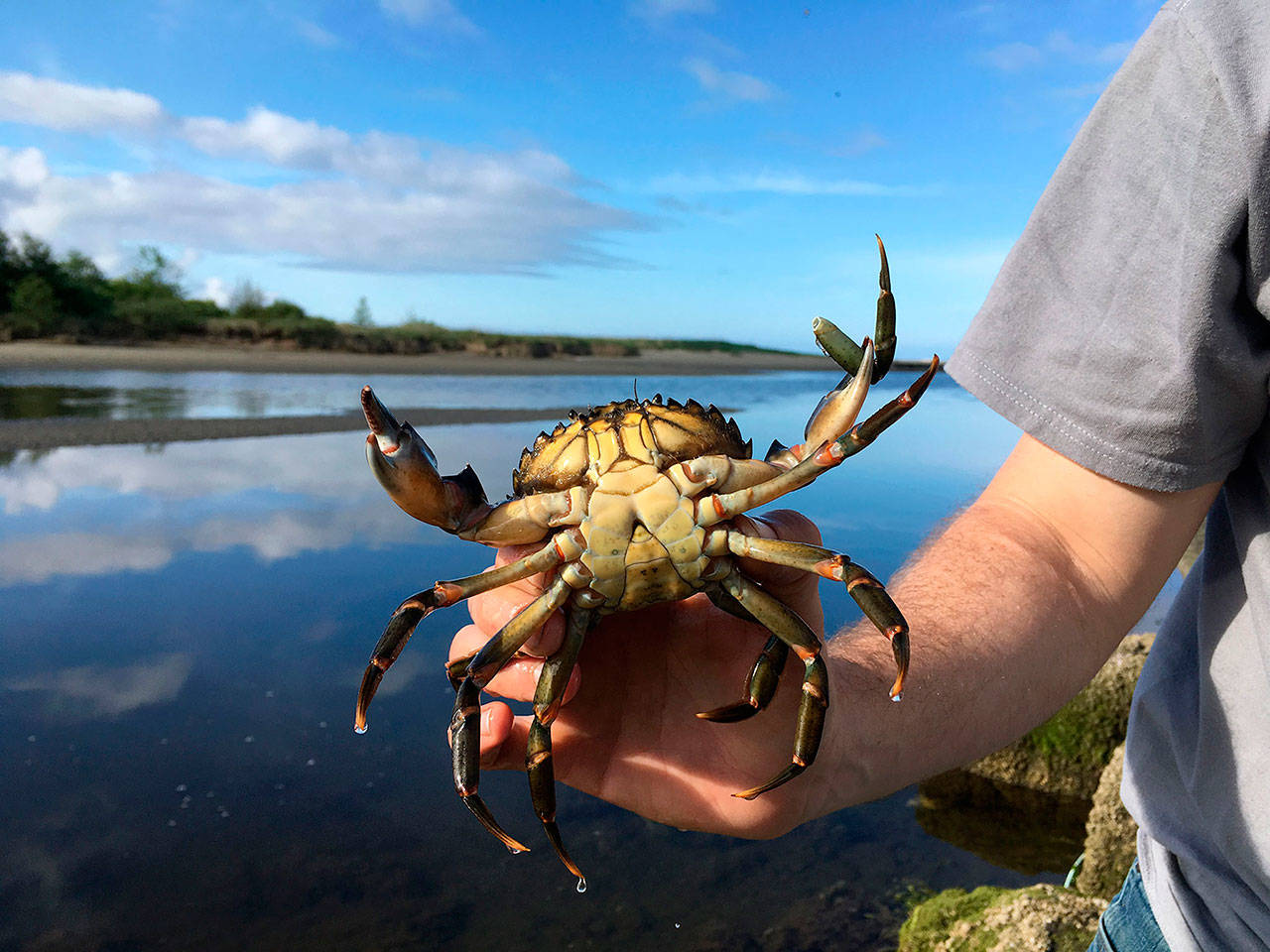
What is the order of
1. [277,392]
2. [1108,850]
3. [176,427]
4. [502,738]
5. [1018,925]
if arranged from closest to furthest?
[502,738], [1018,925], [1108,850], [176,427], [277,392]

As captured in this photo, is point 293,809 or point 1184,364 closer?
point 1184,364

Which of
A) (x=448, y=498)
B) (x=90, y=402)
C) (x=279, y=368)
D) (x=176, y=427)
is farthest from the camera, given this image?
(x=279, y=368)

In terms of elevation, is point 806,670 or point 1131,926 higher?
point 806,670

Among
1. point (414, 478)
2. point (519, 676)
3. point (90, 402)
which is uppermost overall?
point (414, 478)

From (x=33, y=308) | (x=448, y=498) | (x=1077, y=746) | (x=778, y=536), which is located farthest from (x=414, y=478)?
(x=33, y=308)

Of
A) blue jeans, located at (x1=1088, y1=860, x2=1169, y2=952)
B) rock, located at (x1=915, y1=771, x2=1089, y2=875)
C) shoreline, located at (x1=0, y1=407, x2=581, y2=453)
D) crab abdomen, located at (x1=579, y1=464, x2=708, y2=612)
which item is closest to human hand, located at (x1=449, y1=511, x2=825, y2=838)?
crab abdomen, located at (x1=579, y1=464, x2=708, y2=612)

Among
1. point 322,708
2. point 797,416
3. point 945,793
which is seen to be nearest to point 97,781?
point 322,708

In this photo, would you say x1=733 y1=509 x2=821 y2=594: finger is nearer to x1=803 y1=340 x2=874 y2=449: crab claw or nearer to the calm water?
x1=803 y1=340 x2=874 y2=449: crab claw

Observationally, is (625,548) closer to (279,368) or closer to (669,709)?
(669,709)
